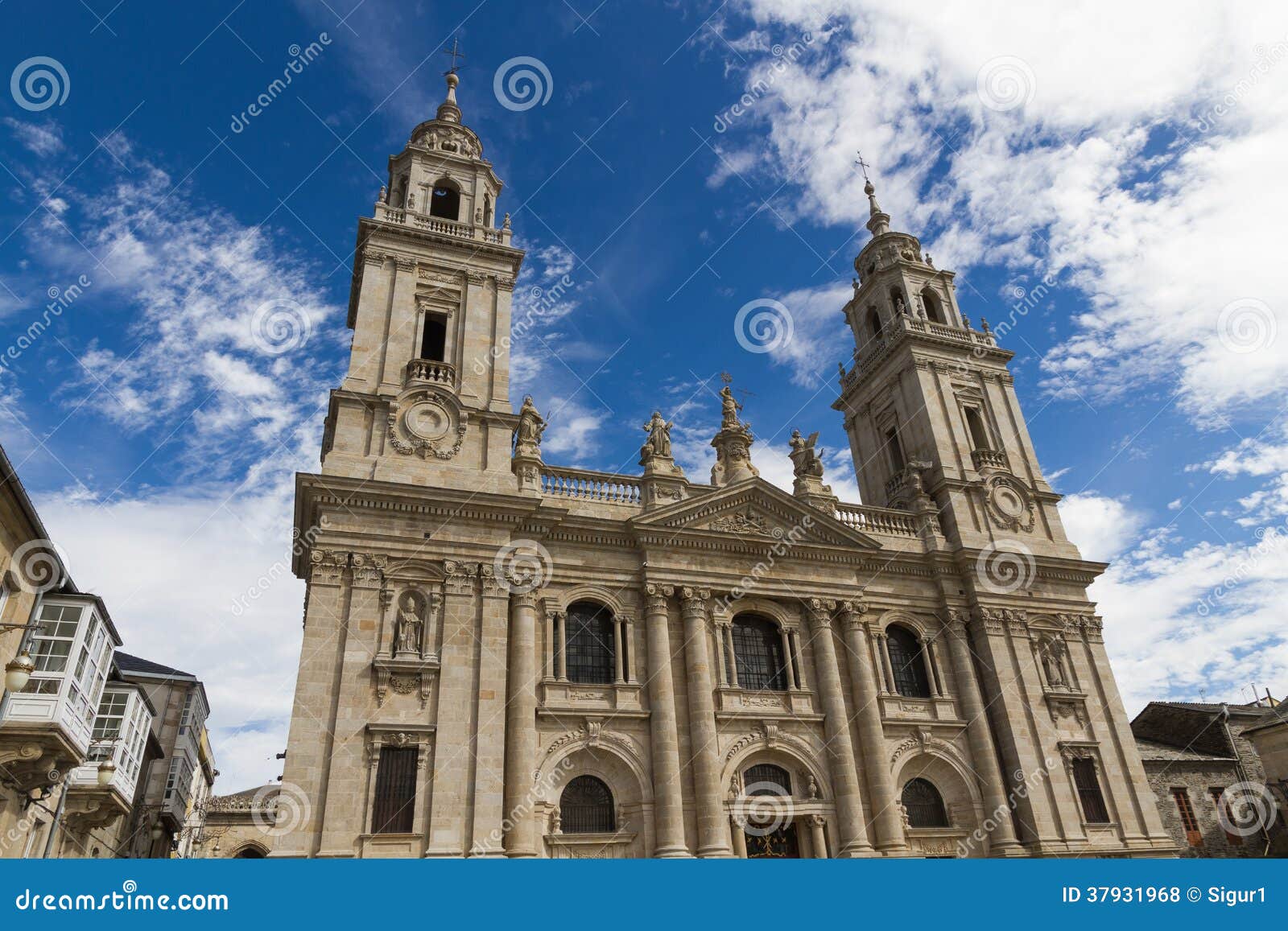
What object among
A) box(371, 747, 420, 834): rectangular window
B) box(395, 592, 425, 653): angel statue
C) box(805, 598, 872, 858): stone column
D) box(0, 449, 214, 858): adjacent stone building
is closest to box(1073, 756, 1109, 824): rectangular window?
box(805, 598, 872, 858): stone column

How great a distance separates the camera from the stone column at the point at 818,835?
23.6 meters

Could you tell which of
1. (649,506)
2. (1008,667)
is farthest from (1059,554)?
(649,506)

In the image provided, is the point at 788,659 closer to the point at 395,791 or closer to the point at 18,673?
the point at 395,791

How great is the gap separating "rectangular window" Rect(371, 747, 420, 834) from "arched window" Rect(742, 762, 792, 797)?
9.38 meters

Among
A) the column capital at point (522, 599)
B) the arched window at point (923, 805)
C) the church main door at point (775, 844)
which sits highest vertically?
the column capital at point (522, 599)

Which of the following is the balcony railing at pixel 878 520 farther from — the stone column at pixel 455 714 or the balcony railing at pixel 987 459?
the stone column at pixel 455 714

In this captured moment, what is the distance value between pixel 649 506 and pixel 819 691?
7.86 m

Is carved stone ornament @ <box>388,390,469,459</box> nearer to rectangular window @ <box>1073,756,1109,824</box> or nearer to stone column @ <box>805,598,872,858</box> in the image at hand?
stone column @ <box>805,598,872,858</box>

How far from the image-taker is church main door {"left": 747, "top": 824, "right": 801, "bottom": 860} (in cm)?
2353

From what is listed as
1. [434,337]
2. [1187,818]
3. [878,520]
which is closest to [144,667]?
[434,337]

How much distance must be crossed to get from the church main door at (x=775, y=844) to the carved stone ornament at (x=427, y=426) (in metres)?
14.3

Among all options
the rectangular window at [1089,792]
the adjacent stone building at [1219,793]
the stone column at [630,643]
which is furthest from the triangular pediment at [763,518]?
the adjacent stone building at [1219,793]

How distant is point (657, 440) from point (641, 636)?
704cm

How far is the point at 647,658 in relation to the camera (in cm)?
2469
